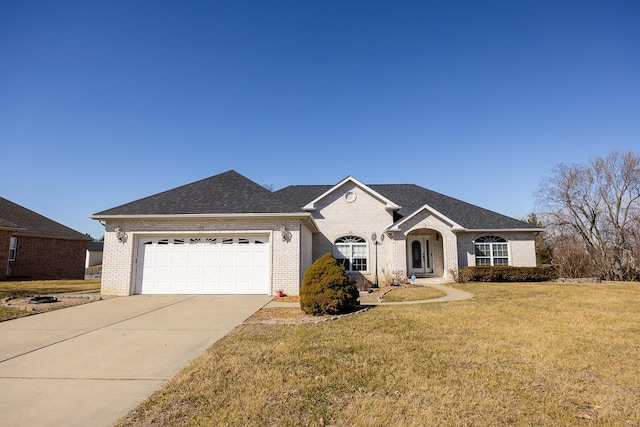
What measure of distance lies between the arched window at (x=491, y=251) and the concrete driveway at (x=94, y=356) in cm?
1491

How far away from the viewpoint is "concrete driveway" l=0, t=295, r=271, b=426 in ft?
11.9

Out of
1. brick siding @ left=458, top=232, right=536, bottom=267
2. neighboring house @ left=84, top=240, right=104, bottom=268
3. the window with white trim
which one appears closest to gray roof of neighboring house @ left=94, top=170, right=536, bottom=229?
brick siding @ left=458, top=232, right=536, bottom=267

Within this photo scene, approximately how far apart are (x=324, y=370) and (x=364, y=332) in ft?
7.88

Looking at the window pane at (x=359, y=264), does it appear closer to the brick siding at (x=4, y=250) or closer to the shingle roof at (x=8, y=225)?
the shingle roof at (x=8, y=225)

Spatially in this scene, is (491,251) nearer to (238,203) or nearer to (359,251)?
(359,251)

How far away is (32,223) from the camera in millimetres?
24531

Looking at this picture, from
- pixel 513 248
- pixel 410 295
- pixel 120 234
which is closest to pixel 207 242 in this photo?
pixel 120 234

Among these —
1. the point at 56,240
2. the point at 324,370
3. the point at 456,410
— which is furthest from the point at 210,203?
the point at 56,240

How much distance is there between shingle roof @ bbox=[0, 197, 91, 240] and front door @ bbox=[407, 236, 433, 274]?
83.1ft

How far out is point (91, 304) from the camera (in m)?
11.0

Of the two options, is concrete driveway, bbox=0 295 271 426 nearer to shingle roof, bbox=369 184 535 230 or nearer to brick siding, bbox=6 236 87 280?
shingle roof, bbox=369 184 535 230

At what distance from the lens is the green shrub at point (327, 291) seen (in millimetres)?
8906

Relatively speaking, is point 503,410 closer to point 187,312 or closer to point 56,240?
point 187,312

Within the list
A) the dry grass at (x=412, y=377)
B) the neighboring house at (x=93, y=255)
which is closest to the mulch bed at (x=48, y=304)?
the dry grass at (x=412, y=377)
